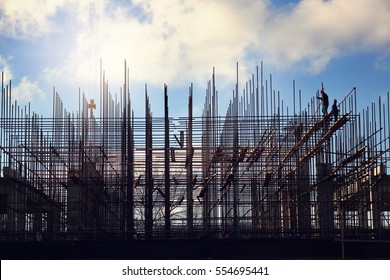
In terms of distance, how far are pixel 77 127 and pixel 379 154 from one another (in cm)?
1142

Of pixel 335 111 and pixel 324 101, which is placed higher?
pixel 324 101

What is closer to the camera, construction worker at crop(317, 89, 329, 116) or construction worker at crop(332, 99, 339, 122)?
construction worker at crop(332, 99, 339, 122)

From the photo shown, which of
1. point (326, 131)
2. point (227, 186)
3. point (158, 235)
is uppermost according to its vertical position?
point (326, 131)

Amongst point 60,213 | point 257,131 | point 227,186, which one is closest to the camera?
point 257,131

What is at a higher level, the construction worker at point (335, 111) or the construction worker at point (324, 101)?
the construction worker at point (324, 101)

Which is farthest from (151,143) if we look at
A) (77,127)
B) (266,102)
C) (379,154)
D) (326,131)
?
(379,154)

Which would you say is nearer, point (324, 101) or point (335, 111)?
point (335, 111)

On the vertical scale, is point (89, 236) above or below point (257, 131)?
below

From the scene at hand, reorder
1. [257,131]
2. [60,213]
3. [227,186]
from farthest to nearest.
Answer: [60,213] < [227,186] < [257,131]

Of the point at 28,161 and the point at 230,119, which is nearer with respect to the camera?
the point at 230,119

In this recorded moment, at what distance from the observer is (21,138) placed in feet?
89.4

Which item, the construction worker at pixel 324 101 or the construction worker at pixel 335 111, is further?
the construction worker at pixel 324 101

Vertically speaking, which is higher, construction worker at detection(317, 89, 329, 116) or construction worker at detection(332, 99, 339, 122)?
construction worker at detection(317, 89, 329, 116)

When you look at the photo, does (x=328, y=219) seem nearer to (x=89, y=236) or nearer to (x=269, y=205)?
(x=269, y=205)
